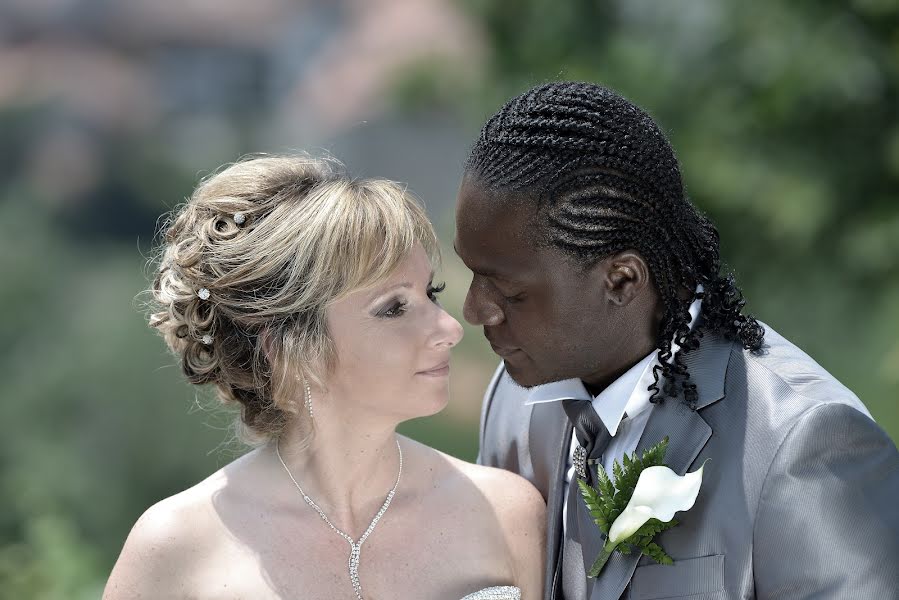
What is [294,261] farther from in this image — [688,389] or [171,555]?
[688,389]

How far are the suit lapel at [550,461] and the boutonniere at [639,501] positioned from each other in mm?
360

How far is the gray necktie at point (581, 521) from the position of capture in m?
3.47

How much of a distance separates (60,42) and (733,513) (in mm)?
29230

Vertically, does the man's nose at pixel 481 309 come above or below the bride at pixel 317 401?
above

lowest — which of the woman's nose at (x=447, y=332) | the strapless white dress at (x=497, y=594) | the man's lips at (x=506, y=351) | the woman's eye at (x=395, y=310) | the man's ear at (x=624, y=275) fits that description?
the strapless white dress at (x=497, y=594)

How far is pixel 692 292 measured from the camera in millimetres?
3400

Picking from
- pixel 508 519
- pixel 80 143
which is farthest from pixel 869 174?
pixel 80 143

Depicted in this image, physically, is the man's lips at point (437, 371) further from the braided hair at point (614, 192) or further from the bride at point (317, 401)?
the braided hair at point (614, 192)

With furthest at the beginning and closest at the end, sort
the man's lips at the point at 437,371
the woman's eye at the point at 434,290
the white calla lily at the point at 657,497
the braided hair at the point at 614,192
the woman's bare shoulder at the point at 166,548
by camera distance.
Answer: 1. the woman's eye at the point at 434,290
2. the man's lips at the point at 437,371
3. the woman's bare shoulder at the point at 166,548
4. the braided hair at the point at 614,192
5. the white calla lily at the point at 657,497

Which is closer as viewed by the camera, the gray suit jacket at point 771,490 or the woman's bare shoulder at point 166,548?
the gray suit jacket at point 771,490

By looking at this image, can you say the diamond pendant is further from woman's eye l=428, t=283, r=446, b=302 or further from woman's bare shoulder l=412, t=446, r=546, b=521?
woman's eye l=428, t=283, r=446, b=302

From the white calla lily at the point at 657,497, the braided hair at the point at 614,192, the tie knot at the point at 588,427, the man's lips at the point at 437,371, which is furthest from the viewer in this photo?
the man's lips at the point at 437,371

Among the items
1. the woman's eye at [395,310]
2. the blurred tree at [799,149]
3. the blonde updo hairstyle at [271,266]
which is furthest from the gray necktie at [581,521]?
the blurred tree at [799,149]

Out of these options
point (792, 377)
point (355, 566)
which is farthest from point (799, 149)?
point (355, 566)
